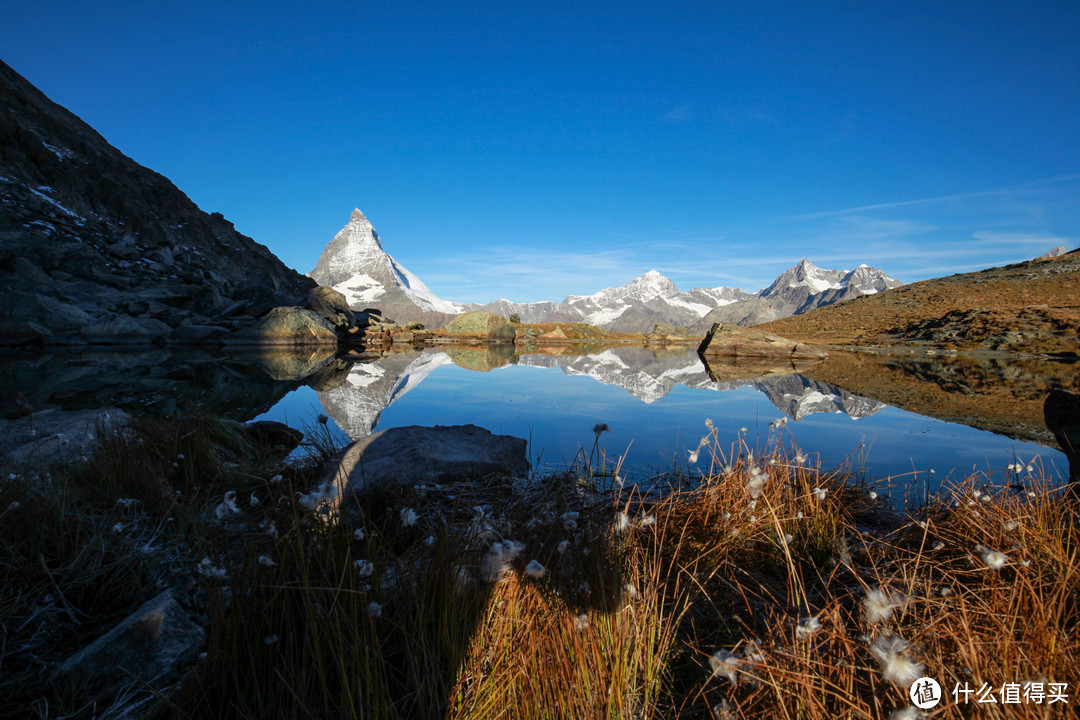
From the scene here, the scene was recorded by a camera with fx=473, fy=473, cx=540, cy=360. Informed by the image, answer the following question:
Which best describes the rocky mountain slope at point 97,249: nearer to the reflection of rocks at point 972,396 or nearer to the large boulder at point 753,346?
the reflection of rocks at point 972,396

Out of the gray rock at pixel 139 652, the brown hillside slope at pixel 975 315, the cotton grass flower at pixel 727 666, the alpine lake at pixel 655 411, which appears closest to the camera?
the cotton grass flower at pixel 727 666

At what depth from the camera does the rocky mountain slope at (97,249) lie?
25469 mm

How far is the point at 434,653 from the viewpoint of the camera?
1.62 meters

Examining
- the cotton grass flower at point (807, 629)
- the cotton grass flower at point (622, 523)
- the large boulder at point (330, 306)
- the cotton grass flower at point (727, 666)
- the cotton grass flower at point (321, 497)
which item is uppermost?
the large boulder at point (330, 306)

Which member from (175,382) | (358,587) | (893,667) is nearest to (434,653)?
(358,587)

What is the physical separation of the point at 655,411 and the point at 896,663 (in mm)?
7707

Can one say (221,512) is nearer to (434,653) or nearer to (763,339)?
(434,653)

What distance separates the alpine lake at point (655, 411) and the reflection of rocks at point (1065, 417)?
35cm

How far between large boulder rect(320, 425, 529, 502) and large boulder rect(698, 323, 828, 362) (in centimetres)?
2793

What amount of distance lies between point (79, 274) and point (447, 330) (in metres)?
29.5

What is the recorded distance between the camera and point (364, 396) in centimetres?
1028

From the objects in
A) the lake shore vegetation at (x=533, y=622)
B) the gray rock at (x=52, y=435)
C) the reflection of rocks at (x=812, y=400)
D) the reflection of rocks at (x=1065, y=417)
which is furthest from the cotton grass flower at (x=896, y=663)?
the reflection of rocks at (x=812, y=400)

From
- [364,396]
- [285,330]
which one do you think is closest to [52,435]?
[364,396]

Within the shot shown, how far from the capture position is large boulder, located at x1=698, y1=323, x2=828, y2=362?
2969 cm
